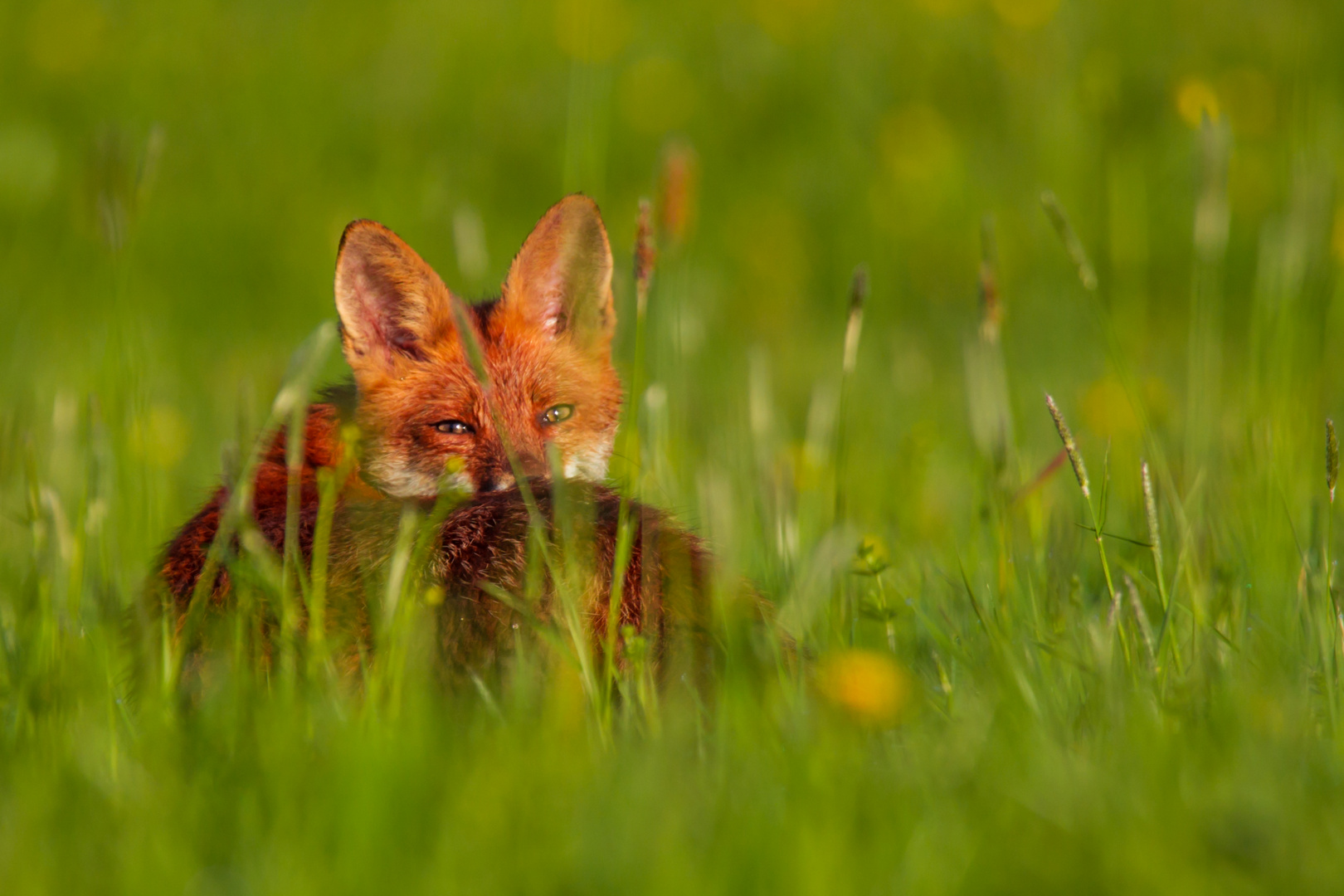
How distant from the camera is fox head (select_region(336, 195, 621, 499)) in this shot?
308 cm


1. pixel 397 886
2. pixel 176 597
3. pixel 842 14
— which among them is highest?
pixel 842 14

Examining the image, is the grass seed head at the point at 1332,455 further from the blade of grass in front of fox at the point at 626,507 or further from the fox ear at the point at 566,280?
the fox ear at the point at 566,280

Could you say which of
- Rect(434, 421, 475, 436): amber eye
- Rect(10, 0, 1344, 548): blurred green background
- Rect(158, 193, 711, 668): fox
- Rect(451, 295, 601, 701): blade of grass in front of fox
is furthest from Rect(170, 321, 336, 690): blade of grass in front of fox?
Rect(10, 0, 1344, 548): blurred green background

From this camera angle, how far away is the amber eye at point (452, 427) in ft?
10.3

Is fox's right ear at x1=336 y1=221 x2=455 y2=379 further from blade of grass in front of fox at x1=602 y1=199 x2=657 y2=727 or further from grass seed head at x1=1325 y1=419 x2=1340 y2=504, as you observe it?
grass seed head at x1=1325 y1=419 x2=1340 y2=504

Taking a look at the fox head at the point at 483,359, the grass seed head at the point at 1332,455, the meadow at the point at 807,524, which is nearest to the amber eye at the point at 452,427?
the fox head at the point at 483,359

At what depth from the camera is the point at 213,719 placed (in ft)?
5.90

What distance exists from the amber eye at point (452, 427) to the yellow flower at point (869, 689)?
156 cm

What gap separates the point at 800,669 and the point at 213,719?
2.92 ft

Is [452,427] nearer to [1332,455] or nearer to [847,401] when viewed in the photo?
[847,401]

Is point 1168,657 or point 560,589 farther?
point 1168,657

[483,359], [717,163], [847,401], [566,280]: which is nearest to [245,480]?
[847,401]

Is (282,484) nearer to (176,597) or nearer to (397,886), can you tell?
(176,597)

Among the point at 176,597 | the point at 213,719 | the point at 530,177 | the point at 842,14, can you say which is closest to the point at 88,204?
the point at 176,597
